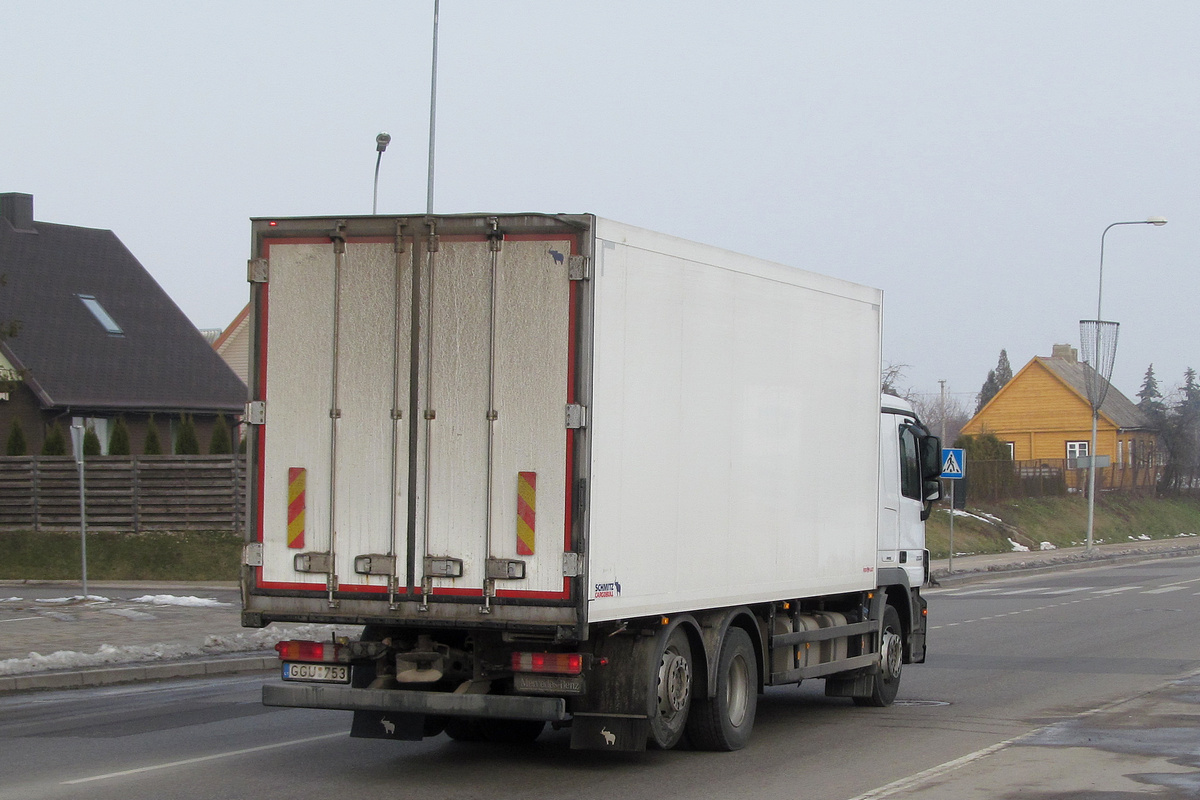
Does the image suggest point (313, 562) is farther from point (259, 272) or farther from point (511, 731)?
point (511, 731)

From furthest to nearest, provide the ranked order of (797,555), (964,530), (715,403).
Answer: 1. (964,530)
2. (797,555)
3. (715,403)

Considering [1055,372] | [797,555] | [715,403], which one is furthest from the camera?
[1055,372]

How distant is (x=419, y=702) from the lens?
28.5 ft

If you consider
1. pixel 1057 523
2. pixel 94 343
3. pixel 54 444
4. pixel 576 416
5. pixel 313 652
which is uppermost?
pixel 94 343

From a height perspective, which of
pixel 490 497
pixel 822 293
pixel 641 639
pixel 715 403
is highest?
pixel 822 293

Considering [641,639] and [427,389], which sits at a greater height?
[427,389]

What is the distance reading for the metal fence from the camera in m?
51.4

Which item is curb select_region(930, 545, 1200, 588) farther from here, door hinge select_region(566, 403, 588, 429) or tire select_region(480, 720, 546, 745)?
door hinge select_region(566, 403, 588, 429)

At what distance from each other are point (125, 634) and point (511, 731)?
8.63 m

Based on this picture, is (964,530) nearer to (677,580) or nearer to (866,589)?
(866,589)

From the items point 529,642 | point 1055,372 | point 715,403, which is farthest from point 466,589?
point 1055,372

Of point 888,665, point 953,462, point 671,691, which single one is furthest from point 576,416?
point 953,462

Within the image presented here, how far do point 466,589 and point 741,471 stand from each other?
2.39 m

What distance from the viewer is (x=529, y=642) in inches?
339
